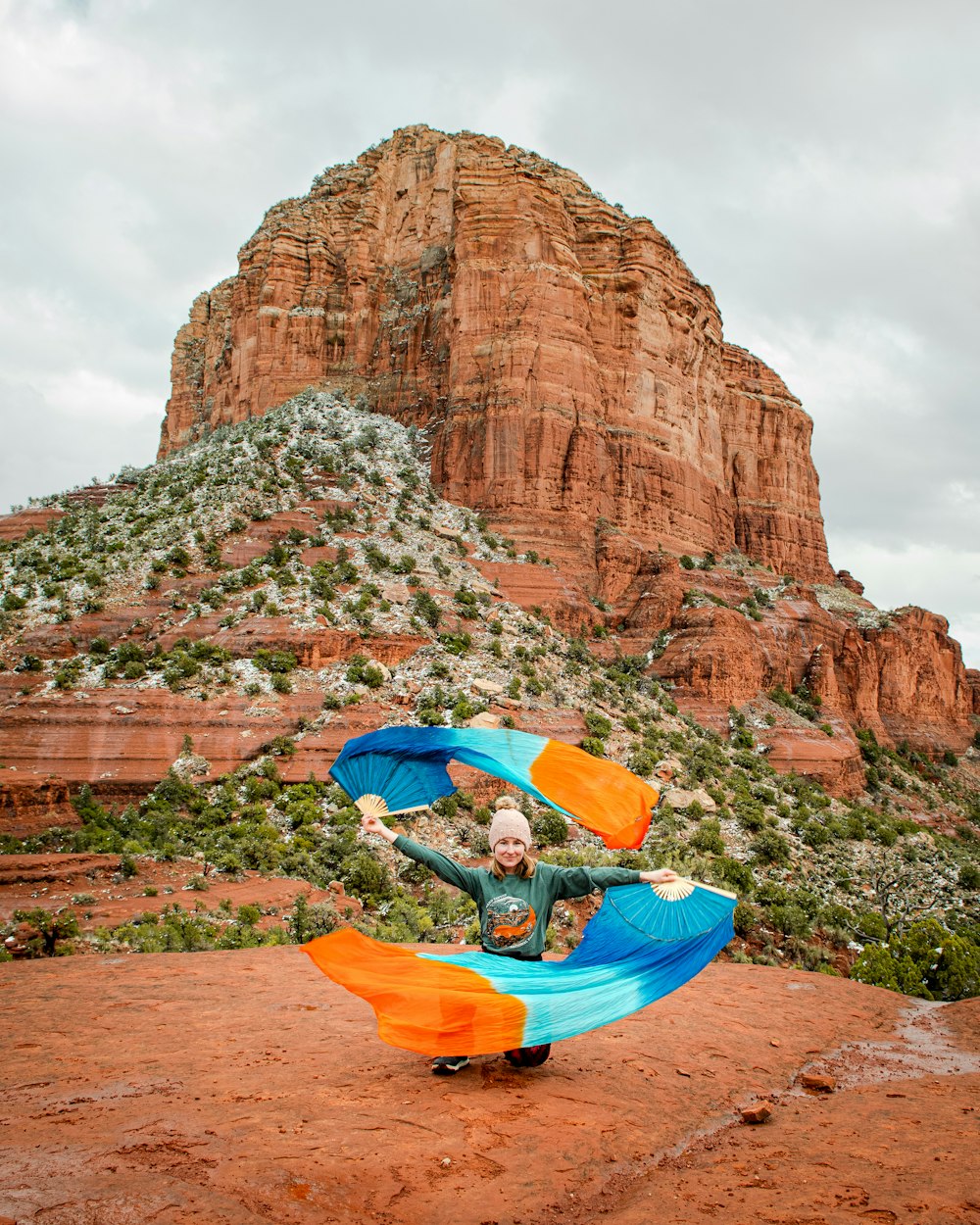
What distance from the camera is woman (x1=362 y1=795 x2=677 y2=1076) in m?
5.30

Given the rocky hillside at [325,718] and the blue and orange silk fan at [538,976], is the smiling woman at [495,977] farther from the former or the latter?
the rocky hillside at [325,718]

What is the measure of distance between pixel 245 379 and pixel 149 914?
152 ft

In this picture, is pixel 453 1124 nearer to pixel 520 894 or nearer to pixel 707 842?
pixel 520 894

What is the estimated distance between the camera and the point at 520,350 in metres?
42.7

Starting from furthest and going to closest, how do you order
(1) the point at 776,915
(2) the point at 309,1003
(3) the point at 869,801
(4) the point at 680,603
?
(4) the point at 680,603 → (3) the point at 869,801 → (1) the point at 776,915 → (2) the point at 309,1003

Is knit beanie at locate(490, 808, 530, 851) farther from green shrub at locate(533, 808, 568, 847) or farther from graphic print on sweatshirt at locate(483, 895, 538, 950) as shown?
green shrub at locate(533, 808, 568, 847)

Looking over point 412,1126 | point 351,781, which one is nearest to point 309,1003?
point 351,781

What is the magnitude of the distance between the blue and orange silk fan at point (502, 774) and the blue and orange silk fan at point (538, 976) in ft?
1.92

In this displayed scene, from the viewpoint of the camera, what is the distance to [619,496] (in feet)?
146

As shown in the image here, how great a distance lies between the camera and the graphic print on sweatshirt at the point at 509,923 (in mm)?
5293

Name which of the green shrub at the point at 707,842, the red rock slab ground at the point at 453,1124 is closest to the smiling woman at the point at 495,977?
the red rock slab ground at the point at 453,1124

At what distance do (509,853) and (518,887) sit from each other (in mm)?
265

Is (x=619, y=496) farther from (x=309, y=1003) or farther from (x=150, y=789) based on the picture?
(x=309, y=1003)

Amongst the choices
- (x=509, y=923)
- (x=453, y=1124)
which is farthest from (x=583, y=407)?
(x=453, y=1124)
